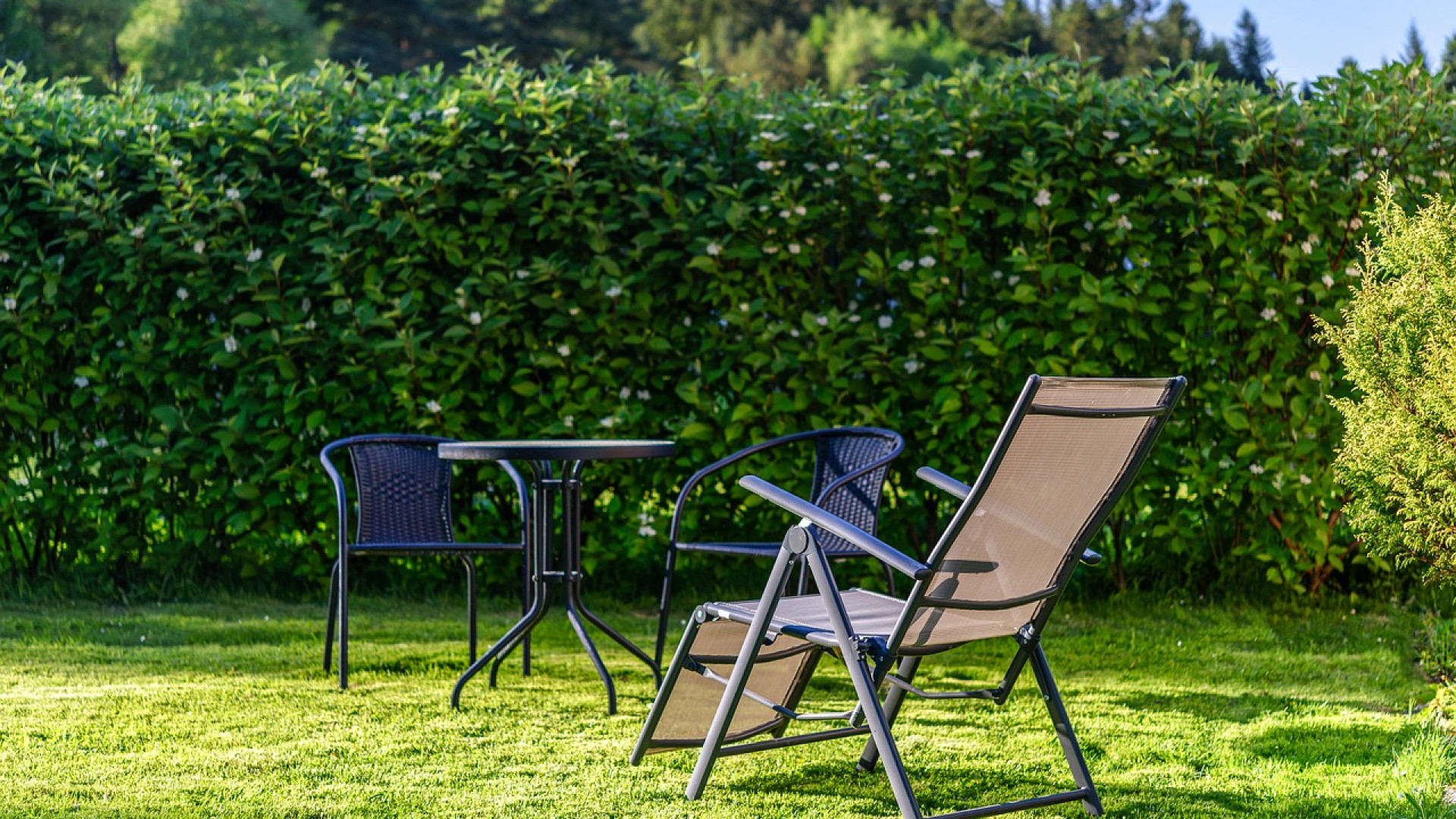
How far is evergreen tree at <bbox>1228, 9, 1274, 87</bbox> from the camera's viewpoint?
48.6 metres

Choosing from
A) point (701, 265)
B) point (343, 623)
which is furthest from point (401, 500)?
point (701, 265)

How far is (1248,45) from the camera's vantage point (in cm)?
5491

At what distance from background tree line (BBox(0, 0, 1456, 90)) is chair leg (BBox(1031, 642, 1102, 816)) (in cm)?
1444

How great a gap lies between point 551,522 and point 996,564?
1.74 metres

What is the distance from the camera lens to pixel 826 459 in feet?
14.4

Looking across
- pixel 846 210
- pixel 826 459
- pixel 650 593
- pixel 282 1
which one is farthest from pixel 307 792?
pixel 282 1

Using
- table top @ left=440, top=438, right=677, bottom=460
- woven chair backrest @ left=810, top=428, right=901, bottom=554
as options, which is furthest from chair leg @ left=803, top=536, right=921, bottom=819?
woven chair backrest @ left=810, top=428, right=901, bottom=554

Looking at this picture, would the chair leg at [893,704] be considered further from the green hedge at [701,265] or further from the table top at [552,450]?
the green hedge at [701,265]

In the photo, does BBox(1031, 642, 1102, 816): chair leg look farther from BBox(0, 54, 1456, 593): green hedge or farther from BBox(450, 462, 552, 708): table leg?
BBox(0, 54, 1456, 593): green hedge

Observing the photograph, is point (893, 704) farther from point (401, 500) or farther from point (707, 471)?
point (401, 500)

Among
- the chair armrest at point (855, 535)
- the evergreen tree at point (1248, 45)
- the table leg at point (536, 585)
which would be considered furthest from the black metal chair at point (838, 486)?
the evergreen tree at point (1248, 45)

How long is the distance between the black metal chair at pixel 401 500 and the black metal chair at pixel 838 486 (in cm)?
46

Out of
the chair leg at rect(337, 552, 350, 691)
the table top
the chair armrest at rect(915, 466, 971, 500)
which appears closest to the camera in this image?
the chair armrest at rect(915, 466, 971, 500)

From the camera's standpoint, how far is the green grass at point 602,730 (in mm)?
2854
